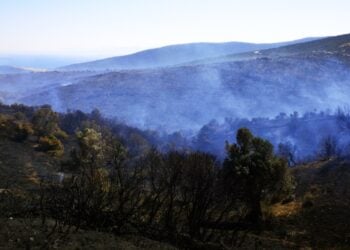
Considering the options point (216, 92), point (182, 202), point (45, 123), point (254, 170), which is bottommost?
point (216, 92)

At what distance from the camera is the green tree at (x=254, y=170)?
30.1m

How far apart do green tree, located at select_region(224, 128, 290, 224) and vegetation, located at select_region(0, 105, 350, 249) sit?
0.07 meters

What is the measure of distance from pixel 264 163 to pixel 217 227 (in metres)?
5.56

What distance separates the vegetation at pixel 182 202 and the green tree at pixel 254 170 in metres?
0.07

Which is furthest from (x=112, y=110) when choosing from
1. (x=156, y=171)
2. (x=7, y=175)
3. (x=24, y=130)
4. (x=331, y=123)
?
(x=156, y=171)

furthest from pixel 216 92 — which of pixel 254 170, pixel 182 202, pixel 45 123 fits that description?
pixel 182 202

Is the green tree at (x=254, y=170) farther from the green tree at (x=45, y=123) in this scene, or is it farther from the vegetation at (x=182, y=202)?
the green tree at (x=45, y=123)

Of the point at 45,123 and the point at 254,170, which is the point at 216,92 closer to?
the point at 45,123

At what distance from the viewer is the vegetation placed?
1980 centimetres

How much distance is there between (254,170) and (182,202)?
550 centimetres

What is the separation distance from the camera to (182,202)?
92.2 ft

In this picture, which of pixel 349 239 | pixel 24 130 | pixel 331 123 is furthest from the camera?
pixel 331 123

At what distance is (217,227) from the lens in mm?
27375

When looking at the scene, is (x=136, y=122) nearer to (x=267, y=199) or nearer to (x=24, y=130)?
(x=24, y=130)
